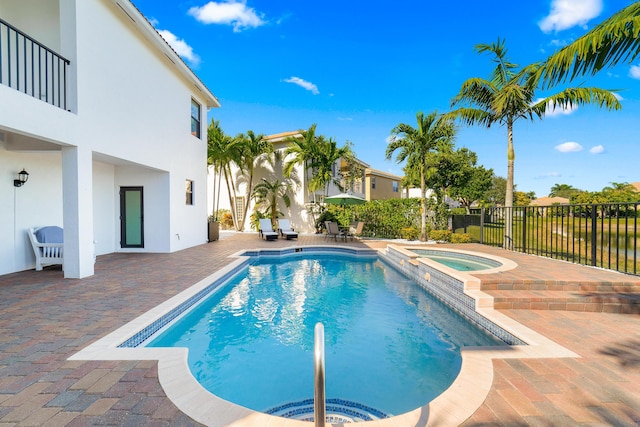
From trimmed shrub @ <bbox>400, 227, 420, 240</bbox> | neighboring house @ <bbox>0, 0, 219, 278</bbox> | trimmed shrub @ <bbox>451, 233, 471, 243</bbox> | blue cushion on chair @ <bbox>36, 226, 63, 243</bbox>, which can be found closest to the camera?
neighboring house @ <bbox>0, 0, 219, 278</bbox>

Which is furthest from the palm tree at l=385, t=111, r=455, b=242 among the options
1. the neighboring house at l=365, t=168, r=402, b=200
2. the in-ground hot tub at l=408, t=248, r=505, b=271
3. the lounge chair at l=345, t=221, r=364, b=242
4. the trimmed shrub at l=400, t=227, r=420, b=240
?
the neighboring house at l=365, t=168, r=402, b=200

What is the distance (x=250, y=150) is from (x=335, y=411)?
18.9 meters

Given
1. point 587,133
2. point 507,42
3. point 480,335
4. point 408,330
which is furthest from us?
point 587,133

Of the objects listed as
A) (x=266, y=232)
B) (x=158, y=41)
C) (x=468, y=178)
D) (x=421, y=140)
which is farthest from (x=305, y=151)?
(x=468, y=178)

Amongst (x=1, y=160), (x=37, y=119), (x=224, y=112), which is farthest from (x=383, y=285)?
(x=224, y=112)

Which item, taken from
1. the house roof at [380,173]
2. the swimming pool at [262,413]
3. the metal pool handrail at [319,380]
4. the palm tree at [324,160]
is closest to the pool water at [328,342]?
the swimming pool at [262,413]

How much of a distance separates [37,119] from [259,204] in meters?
15.7

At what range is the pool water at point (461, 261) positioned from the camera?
987 cm

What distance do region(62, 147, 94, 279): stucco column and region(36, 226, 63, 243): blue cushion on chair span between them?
1.86 meters

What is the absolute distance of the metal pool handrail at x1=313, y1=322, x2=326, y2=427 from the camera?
1.95 meters

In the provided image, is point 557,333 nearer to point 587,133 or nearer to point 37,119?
point 37,119

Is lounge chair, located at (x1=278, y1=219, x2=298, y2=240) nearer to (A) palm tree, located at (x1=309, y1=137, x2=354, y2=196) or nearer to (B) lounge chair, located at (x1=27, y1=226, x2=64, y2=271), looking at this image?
(A) palm tree, located at (x1=309, y1=137, x2=354, y2=196)

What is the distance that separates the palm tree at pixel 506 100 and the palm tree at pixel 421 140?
1.39m

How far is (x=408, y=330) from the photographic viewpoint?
5746 mm
